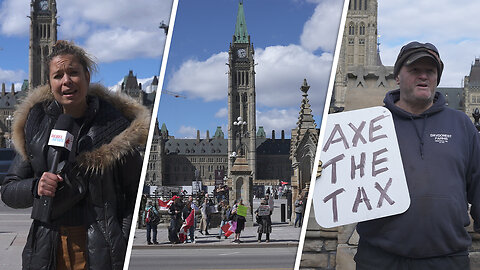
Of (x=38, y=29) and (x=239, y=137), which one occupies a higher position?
(x=38, y=29)

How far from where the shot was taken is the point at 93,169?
6.81 ft

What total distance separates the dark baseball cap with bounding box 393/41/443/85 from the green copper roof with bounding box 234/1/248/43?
71cm

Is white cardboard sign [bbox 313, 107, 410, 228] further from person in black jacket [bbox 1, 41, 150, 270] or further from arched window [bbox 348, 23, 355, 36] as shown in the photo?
arched window [bbox 348, 23, 355, 36]

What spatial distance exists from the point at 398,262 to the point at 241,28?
4.03 feet

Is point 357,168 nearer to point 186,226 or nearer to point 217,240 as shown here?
point 186,226

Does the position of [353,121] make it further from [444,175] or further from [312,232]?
[312,232]

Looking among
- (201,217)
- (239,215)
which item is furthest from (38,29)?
(201,217)

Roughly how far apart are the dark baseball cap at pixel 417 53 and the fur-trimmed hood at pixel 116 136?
0.99 metres

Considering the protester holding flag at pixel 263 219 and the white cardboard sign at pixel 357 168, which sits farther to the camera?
the protester holding flag at pixel 263 219

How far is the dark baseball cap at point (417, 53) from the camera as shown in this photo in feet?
7.07

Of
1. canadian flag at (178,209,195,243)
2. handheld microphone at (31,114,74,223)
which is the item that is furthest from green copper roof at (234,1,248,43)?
canadian flag at (178,209,195,243)

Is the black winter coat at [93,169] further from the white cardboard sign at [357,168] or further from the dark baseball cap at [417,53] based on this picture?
the dark baseball cap at [417,53]

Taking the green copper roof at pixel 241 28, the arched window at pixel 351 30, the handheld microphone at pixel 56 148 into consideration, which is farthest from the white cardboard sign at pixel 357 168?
the arched window at pixel 351 30

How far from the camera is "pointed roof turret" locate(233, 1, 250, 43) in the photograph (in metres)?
2.56
